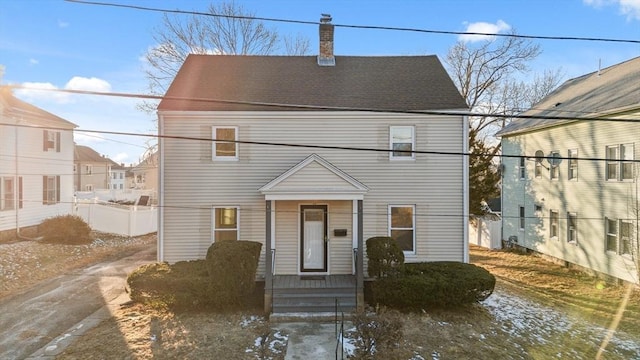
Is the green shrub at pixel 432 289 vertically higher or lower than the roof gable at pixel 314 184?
lower

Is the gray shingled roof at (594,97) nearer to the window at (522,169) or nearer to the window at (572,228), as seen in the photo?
the window at (522,169)

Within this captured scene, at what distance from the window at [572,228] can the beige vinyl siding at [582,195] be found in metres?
0.18

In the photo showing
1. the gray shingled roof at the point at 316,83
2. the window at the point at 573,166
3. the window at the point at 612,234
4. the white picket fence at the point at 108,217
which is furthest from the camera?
the white picket fence at the point at 108,217

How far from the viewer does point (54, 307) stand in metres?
10.1

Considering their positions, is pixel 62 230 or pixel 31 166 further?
pixel 31 166

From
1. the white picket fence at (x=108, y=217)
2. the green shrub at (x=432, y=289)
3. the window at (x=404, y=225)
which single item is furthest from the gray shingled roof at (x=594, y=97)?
the white picket fence at (x=108, y=217)

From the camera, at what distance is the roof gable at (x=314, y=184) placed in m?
10.6

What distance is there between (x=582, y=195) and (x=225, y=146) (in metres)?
15.0

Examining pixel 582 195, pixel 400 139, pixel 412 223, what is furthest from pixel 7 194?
pixel 582 195

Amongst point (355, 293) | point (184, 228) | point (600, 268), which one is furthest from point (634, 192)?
point (184, 228)

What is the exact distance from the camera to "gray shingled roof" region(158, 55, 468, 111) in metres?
12.1

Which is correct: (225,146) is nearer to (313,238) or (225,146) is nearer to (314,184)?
(314,184)

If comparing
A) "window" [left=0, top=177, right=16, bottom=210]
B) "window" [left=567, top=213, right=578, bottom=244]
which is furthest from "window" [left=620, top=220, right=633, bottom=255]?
"window" [left=0, top=177, right=16, bottom=210]

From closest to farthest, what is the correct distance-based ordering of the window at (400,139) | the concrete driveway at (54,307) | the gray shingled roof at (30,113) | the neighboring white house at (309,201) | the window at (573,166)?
the concrete driveway at (54,307), the neighboring white house at (309,201), the window at (400,139), the window at (573,166), the gray shingled roof at (30,113)
